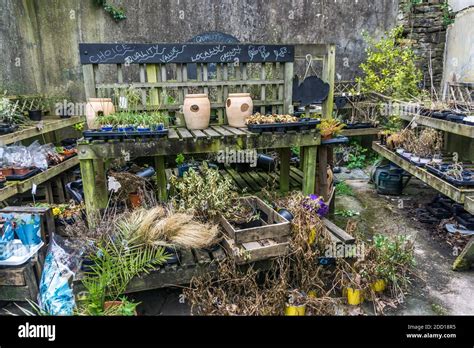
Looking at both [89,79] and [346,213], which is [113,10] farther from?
[346,213]

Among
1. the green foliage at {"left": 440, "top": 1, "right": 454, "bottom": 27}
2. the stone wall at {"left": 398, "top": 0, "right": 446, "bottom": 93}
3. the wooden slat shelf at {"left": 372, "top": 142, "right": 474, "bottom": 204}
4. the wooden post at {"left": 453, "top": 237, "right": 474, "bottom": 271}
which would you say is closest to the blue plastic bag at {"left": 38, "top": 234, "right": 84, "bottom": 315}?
the wooden post at {"left": 453, "top": 237, "right": 474, "bottom": 271}

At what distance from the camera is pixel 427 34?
305 inches

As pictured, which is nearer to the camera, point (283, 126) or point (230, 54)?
point (283, 126)

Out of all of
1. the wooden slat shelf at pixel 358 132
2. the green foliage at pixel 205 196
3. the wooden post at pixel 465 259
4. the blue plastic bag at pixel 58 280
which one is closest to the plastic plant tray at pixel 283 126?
the green foliage at pixel 205 196

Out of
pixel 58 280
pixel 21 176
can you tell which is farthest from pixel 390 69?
pixel 58 280

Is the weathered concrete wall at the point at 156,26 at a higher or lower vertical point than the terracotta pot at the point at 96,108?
higher

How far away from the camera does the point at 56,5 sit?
280 inches

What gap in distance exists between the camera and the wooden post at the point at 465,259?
3804 millimetres

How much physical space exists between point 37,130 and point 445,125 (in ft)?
19.5

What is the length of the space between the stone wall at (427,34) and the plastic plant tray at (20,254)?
7.84 m

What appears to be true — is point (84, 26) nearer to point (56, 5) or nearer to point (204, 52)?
point (56, 5)

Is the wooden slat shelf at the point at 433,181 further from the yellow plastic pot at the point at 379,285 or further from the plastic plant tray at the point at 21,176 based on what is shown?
the plastic plant tray at the point at 21,176
